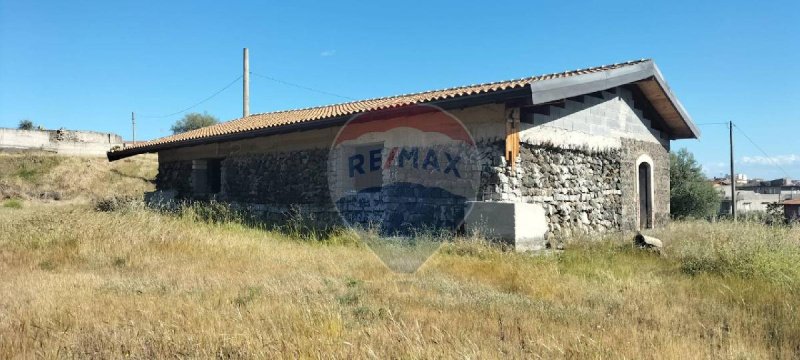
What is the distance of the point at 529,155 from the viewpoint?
8.91 meters

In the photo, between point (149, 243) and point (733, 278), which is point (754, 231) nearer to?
point (733, 278)

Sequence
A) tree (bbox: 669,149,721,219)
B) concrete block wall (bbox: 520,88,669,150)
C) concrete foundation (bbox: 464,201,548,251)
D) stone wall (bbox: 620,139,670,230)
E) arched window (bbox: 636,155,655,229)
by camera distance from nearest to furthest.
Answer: concrete foundation (bbox: 464,201,548,251) → concrete block wall (bbox: 520,88,669,150) → stone wall (bbox: 620,139,670,230) → arched window (bbox: 636,155,655,229) → tree (bbox: 669,149,721,219)

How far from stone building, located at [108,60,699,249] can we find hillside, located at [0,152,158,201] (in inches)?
559

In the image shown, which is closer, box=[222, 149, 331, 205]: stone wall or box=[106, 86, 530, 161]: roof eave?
box=[106, 86, 530, 161]: roof eave

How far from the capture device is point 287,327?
3.65 metres

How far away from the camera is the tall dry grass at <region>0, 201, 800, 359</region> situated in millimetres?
3344

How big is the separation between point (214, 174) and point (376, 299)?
12.0 metres

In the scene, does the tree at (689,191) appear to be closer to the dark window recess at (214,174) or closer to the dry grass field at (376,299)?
the dry grass field at (376,299)

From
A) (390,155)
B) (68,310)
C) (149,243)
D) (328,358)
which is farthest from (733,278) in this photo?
(149,243)

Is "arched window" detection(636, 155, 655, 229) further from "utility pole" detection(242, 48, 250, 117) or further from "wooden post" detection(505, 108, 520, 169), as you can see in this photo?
"utility pole" detection(242, 48, 250, 117)

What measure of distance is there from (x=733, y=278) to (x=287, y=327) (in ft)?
16.6

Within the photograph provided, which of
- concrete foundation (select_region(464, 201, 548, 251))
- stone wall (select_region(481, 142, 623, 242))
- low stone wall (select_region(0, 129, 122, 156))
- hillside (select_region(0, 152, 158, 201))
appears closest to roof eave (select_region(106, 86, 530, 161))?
stone wall (select_region(481, 142, 623, 242))

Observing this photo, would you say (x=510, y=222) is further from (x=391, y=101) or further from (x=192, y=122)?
(x=192, y=122)

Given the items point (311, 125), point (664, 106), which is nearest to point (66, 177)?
point (311, 125)
